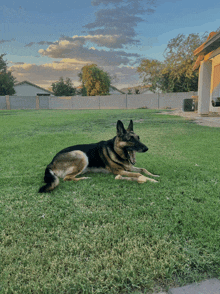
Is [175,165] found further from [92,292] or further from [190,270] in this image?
[92,292]

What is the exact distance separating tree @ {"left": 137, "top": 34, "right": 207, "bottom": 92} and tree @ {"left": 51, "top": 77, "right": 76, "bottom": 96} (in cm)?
3013

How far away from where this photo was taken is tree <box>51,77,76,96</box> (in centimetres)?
5653

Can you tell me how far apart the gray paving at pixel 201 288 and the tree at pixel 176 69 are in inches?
1022

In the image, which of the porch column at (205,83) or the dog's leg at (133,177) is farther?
the porch column at (205,83)

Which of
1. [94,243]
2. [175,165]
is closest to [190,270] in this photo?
[94,243]

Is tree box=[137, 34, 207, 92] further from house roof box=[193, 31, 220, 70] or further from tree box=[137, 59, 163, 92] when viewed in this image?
house roof box=[193, 31, 220, 70]

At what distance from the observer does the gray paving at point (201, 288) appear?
140 centimetres

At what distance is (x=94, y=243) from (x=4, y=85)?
1878 inches

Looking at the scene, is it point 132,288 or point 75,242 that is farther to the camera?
point 75,242

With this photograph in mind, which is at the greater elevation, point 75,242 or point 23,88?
point 23,88

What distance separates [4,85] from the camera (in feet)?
142

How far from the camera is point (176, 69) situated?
84.3 ft

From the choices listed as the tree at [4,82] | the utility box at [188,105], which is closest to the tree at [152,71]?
the utility box at [188,105]

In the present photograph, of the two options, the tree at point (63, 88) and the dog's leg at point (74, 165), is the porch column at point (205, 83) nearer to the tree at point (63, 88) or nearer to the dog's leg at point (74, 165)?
the dog's leg at point (74, 165)
